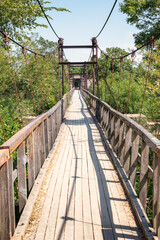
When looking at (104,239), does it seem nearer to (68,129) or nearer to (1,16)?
(68,129)

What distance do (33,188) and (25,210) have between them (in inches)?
19.5

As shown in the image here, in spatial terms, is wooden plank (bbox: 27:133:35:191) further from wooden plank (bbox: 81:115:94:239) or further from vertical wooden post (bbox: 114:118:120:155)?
vertical wooden post (bbox: 114:118:120:155)

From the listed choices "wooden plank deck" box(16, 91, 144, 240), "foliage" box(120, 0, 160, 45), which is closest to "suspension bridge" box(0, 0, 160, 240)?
"wooden plank deck" box(16, 91, 144, 240)

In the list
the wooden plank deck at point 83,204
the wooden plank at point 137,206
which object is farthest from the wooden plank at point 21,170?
the wooden plank at point 137,206

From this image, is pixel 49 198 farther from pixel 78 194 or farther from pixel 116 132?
pixel 116 132

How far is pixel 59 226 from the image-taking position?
232 centimetres

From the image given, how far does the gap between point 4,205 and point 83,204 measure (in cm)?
111

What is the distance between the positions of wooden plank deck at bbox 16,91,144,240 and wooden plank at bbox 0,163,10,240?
308mm

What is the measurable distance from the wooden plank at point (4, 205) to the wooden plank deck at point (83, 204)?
0.31m

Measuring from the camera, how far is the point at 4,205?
1847 millimetres

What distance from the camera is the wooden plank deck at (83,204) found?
88.2 inches

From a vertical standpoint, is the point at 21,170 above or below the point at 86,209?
above

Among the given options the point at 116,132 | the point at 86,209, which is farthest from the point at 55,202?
the point at 116,132

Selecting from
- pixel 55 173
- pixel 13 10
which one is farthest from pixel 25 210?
pixel 13 10
